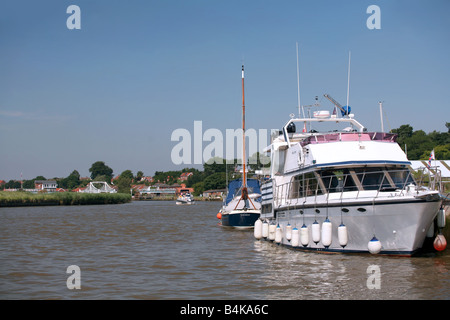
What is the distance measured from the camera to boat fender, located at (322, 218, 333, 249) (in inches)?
691

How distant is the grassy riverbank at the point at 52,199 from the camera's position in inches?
3388

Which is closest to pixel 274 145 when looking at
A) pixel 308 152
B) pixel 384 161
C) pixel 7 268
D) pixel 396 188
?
pixel 308 152

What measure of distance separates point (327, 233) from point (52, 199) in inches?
3461

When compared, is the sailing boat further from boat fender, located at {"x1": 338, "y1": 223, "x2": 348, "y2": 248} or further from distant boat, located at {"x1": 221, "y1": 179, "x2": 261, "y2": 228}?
boat fender, located at {"x1": 338, "y1": 223, "x2": 348, "y2": 248}

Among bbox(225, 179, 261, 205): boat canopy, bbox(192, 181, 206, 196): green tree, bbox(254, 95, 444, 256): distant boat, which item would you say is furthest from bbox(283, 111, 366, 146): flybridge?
bbox(192, 181, 206, 196): green tree

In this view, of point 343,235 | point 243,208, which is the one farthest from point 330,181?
point 243,208

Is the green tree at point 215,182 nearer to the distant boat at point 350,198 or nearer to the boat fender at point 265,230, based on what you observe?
the boat fender at point 265,230

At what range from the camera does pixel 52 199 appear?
318 ft

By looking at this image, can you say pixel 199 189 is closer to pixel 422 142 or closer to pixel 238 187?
pixel 422 142

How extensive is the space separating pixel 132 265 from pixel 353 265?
7781 mm

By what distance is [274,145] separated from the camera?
79.5 feet

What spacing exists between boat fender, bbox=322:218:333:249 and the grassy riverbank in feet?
256

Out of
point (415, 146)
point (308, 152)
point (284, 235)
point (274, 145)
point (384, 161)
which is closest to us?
point (384, 161)
